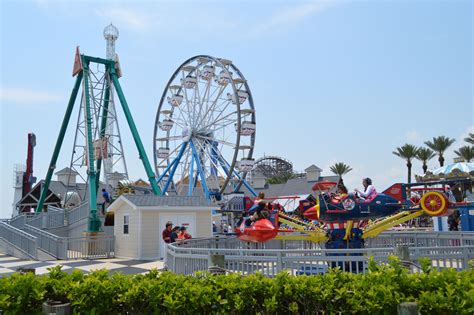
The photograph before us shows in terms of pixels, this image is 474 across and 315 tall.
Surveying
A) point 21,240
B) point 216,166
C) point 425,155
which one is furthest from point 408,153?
point 21,240

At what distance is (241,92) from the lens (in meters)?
35.0

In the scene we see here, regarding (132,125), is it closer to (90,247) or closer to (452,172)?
(90,247)

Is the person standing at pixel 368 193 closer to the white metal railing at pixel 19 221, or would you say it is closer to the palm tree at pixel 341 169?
the white metal railing at pixel 19 221

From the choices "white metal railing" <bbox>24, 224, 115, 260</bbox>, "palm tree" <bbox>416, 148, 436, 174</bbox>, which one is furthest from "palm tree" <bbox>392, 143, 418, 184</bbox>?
"white metal railing" <bbox>24, 224, 115, 260</bbox>

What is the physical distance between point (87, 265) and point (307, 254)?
321 inches

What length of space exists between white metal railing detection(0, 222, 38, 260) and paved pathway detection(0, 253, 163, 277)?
50 centimetres

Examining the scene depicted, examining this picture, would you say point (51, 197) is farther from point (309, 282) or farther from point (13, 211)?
point (309, 282)

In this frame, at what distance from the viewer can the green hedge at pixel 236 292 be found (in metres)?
5.04

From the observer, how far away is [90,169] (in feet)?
83.7

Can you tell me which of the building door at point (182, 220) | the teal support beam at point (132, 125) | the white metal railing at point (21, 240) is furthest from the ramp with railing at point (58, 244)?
the teal support beam at point (132, 125)

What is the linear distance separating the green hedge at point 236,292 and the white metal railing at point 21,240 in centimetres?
1439

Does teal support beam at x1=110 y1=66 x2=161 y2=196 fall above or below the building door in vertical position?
above

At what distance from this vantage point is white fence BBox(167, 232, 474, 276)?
7832mm

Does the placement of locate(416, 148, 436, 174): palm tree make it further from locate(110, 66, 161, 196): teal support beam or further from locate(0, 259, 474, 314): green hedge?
locate(0, 259, 474, 314): green hedge
